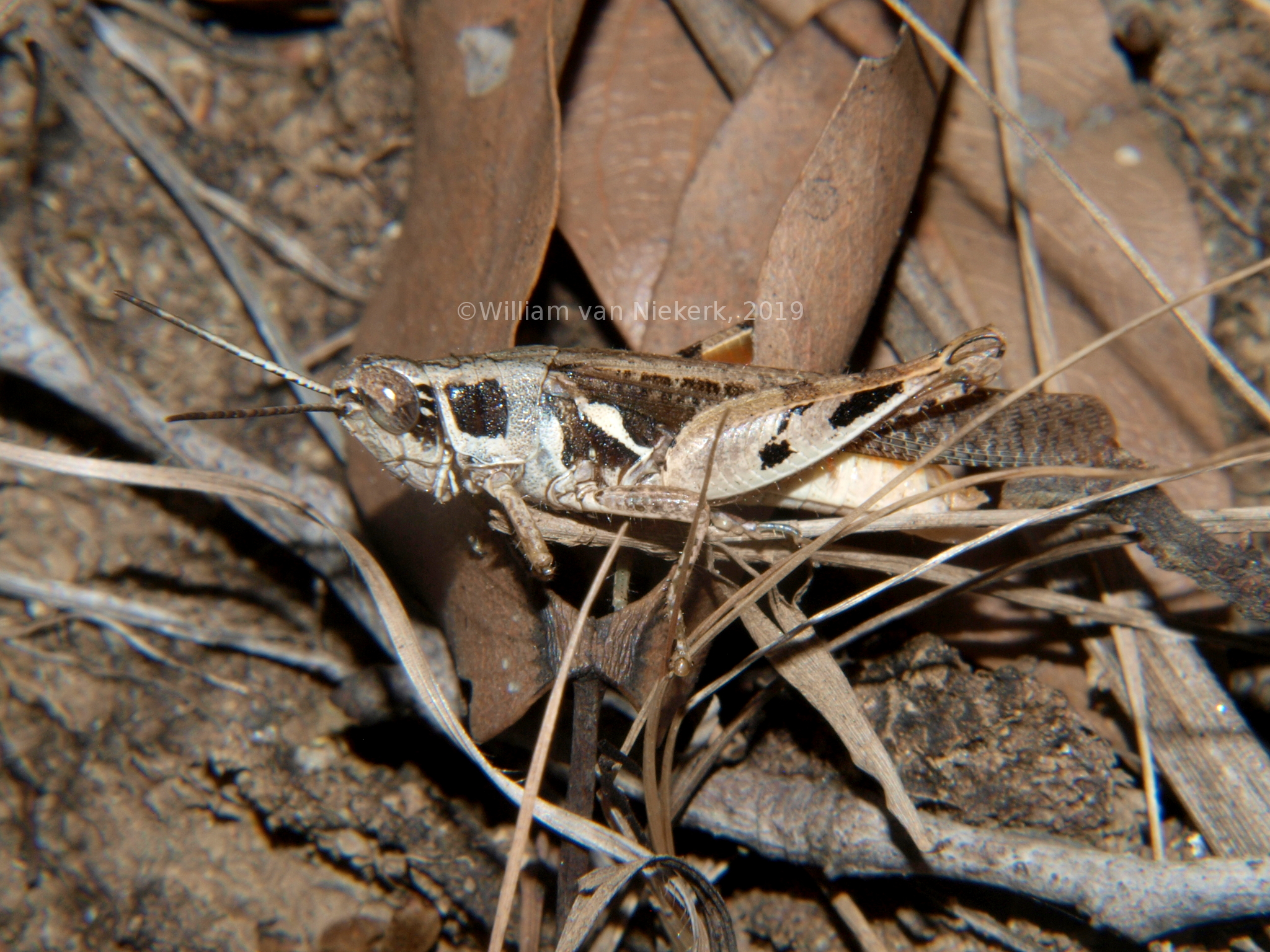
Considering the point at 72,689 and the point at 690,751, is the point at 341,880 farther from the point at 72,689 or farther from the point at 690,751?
the point at 690,751

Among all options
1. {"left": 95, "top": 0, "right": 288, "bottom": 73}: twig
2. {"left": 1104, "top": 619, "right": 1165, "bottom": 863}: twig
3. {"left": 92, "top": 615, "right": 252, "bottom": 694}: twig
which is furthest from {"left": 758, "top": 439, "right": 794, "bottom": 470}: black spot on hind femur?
{"left": 95, "top": 0, "right": 288, "bottom": 73}: twig

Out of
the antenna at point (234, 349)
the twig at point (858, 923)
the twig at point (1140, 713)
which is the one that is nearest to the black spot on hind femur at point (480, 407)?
the antenna at point (234, 349)

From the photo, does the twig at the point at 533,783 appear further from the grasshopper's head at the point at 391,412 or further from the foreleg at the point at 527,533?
the grasshopper's head at the point at 391,412

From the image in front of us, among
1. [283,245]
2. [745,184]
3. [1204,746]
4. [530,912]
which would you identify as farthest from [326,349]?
[1204,746]

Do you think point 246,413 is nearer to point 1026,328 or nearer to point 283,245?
point 283,245

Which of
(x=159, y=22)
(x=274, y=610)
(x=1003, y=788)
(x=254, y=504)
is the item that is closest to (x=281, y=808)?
(x=274, y=610)
